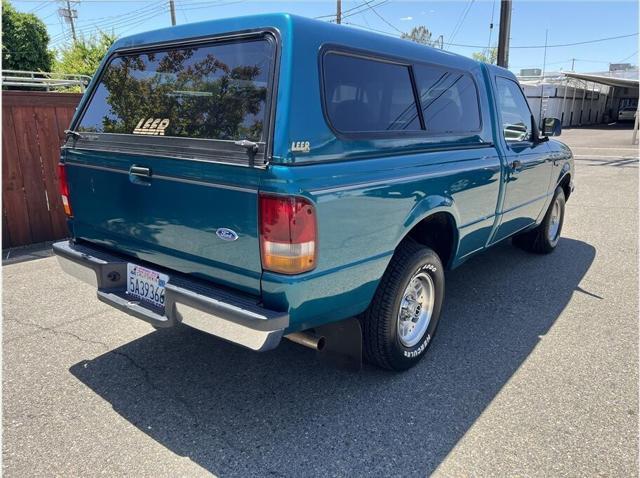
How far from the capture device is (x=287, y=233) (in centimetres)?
220

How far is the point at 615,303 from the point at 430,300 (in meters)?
2.15

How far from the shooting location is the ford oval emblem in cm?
236

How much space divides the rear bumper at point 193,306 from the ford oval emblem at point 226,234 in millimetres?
302

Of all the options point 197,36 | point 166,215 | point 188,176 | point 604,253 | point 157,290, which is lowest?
point 604,253

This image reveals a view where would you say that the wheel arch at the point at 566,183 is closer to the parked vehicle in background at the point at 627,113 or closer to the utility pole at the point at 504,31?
the utility pole at the point at 504,31

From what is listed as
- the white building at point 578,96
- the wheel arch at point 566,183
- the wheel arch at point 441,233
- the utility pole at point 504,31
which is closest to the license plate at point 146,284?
the wheel arch at point 441,233

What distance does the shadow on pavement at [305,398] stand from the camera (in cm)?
242

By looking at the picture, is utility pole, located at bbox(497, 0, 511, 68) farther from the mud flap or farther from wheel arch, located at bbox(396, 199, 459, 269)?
the mud flap

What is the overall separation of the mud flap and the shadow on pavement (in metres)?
0.28

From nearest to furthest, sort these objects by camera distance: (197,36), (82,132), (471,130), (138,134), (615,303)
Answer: (197,36) < (138,134) < (82,132) < (471,130) < (615,303)

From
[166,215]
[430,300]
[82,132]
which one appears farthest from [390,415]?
[82,132]

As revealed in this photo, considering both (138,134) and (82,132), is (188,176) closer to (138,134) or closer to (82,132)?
(138,134)

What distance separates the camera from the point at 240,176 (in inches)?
90.0

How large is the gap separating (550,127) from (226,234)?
13.1 ft
